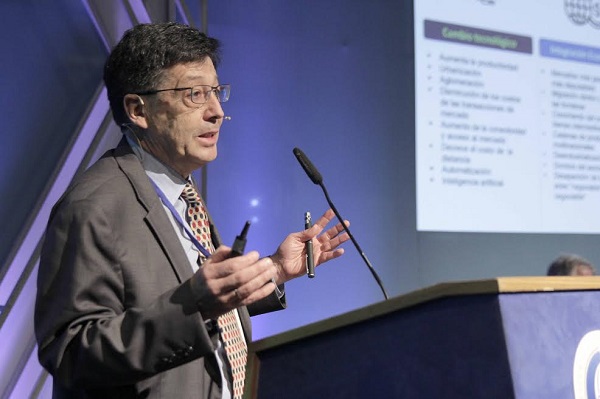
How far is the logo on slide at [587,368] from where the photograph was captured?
1.17 metres

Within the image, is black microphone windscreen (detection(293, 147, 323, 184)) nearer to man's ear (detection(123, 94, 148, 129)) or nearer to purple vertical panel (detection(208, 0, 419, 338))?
man's ear (detection(123, 94, 148, 129))

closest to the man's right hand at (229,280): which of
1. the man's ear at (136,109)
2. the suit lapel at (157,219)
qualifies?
the suit lapel at (157,219)

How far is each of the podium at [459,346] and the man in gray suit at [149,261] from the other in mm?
149

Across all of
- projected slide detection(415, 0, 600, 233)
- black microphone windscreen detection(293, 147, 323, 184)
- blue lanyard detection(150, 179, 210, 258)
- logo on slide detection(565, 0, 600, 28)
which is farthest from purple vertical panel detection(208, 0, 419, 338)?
blue lanyard detection(150, 179, 210, 258)

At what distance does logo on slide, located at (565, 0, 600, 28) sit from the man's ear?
3.43 metres

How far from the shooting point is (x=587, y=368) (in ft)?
3.90

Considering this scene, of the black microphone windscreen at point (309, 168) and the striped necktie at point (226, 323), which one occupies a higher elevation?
the black microphone windscreen at point (309, 168)

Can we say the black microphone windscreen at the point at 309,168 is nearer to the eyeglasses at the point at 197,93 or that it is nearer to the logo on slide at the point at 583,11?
A: the eyeglasses at the point at 197,93

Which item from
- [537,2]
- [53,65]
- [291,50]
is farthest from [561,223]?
[53,65]

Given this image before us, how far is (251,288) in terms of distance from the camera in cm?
130

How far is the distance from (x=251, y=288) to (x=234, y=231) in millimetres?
2547

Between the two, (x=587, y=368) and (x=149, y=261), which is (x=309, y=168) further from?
(x=587, y=368)

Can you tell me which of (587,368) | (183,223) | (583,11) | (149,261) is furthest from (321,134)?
(587,368)

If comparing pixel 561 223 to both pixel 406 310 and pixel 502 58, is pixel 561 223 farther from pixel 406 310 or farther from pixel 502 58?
pixel 406 310
